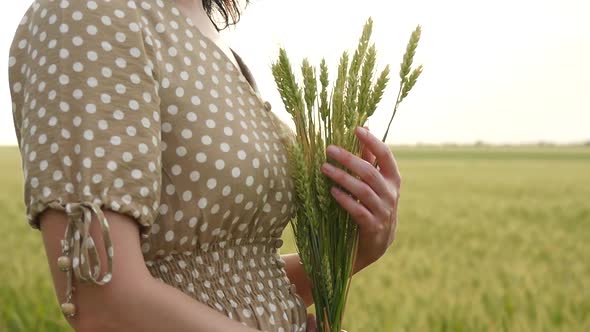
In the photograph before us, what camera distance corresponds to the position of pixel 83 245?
82 cm

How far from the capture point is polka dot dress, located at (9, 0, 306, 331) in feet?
2.79

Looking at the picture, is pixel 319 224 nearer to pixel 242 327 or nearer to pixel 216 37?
pixel 242 327

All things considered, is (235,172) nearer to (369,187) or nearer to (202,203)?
(202,203)

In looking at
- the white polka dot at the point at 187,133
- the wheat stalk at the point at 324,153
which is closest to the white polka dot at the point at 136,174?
the white polka dot at the point at 187,133

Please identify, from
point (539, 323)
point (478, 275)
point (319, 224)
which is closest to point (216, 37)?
point (319, 224)

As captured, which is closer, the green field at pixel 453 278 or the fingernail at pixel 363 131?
the fingernail at pixel 363 131

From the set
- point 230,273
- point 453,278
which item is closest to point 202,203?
point 230,273

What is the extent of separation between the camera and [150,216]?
0.87 meters

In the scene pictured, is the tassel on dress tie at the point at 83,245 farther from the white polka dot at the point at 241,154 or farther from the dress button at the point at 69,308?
the white polka dot at the point at 241,154

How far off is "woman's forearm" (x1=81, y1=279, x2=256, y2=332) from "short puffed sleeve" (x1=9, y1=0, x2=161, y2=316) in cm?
3

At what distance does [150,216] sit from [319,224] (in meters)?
0.31

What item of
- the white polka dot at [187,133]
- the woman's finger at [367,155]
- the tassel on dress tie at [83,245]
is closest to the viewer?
the tassel on dress tie at [83,245]

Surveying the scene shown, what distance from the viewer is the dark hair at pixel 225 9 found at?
155 centimetres

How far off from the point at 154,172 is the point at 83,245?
0.12 m
